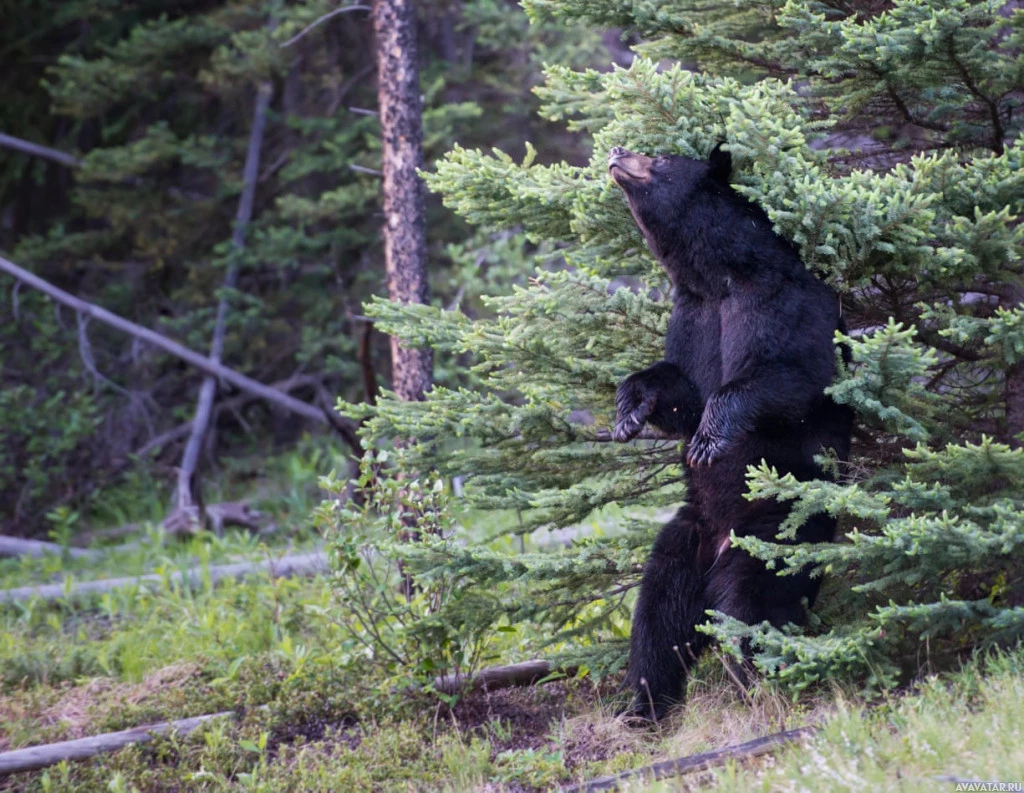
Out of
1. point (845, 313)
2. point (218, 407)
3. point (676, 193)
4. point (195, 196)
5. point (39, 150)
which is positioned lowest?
point (218, 407)

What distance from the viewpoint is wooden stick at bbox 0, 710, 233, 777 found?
505 cm

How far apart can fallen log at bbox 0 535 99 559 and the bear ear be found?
24.5 feet

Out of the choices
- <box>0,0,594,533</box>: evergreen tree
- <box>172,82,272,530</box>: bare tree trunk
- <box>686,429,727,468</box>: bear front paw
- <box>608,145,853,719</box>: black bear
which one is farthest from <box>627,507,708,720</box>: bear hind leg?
<box>172,82,272,530</box>: bare tree trunk

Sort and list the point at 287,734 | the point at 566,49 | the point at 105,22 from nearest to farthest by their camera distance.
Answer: the point at 287,734
the point at 566,49
the point at 105,22

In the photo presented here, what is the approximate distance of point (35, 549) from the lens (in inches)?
383

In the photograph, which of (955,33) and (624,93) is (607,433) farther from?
(955,33)

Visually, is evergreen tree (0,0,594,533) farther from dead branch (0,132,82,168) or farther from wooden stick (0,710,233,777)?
wooden stick (0,710,233,777)

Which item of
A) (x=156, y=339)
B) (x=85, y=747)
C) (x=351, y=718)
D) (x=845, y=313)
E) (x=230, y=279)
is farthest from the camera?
(x=230, y=279)

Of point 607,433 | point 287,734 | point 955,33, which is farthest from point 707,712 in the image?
point 955,33

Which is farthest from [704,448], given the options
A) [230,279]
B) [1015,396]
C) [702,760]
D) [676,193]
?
[230,279]

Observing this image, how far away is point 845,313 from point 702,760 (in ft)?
7.33

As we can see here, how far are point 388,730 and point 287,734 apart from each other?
0.70 meters

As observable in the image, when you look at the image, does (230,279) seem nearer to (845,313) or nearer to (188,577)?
(188,577)

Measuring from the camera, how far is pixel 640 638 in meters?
4.79
